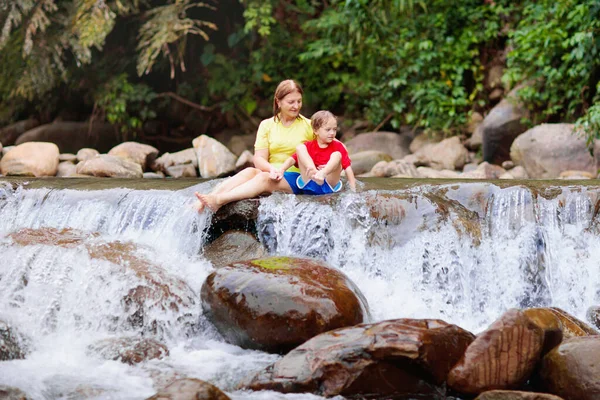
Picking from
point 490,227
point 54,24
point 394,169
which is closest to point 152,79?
point 54,24

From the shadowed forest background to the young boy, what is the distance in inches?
146

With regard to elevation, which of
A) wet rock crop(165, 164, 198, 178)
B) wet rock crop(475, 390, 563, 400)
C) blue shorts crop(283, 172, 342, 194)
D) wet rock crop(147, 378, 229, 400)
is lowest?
wet rock crop(475, 390, 563, 400)

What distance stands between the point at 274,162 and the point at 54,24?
777cm

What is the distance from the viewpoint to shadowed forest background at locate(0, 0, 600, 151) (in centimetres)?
1005

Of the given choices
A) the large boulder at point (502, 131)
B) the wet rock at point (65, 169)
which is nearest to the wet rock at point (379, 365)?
the large boulder at point (502, 131)

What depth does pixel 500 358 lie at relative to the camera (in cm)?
372

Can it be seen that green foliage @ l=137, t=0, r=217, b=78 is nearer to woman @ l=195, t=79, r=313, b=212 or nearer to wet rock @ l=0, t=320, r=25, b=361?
woman @ l=195, t=79, r=313, b=212

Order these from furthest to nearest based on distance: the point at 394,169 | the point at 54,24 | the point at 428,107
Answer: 1. the point at 54,24
2. the point at 428,107
3. the point at 394,169

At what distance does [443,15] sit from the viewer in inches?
452

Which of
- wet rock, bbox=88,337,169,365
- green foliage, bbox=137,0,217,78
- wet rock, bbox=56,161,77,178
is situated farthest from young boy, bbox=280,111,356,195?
green foliage, bbox=137,0,217,78

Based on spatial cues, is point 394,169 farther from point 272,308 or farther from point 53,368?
point 53,368

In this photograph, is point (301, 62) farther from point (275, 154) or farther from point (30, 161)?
point (275, 154)

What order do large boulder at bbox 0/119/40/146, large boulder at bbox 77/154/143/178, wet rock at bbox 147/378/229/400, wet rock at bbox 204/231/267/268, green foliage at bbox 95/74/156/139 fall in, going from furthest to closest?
1. large boulder at bbox 0/119/40/146
2. green foliage at bbox 95/74/156/139
3. large boulder at bbox 77/154/143/178
4. wet rock at bbox 204/231/267/268
5. wet rock at bbox 147/378/229/400

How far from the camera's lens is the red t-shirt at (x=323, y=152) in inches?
228
